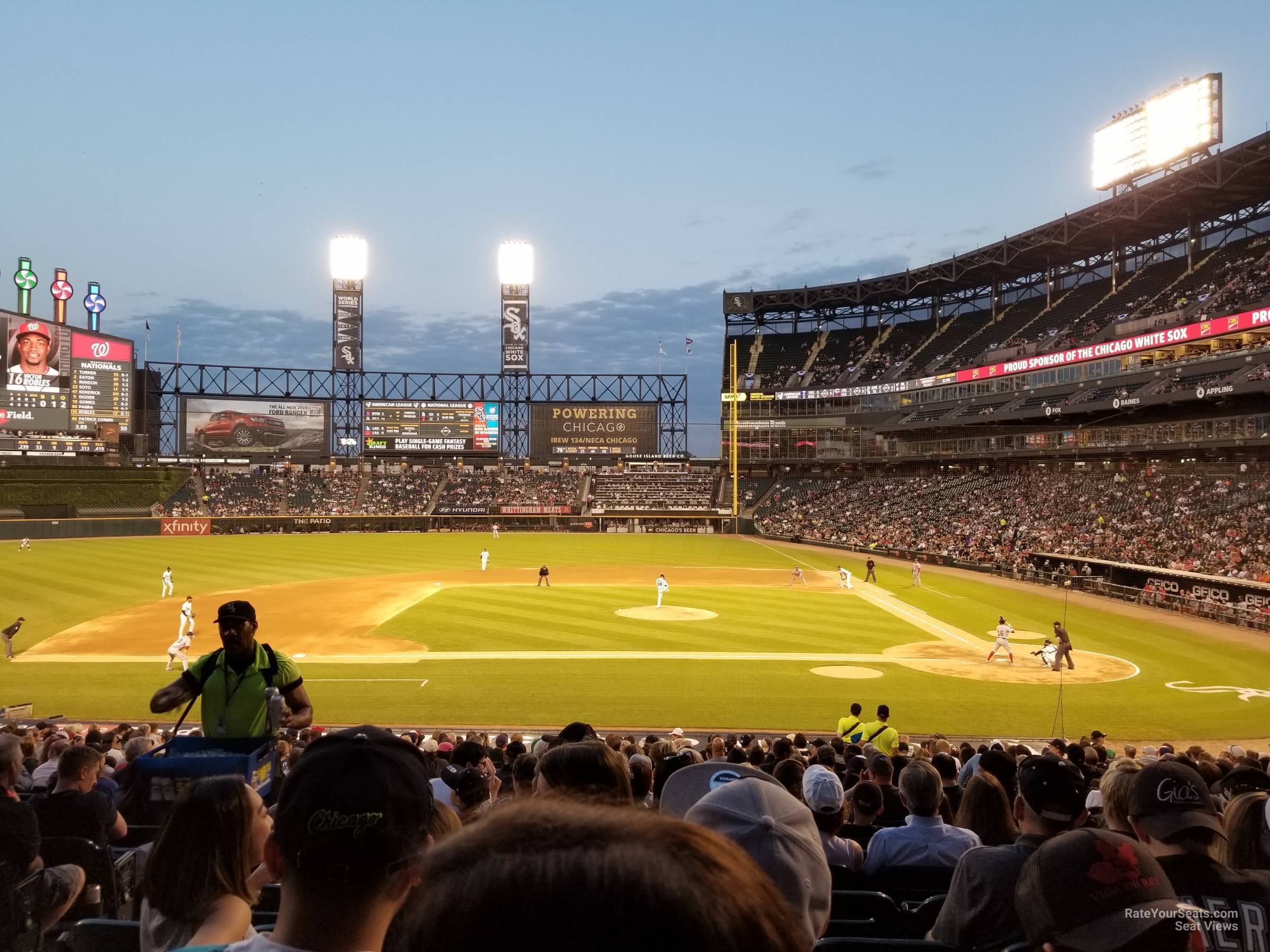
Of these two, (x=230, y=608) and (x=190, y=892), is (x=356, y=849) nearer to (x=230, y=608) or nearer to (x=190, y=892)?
(x=190, y=892)

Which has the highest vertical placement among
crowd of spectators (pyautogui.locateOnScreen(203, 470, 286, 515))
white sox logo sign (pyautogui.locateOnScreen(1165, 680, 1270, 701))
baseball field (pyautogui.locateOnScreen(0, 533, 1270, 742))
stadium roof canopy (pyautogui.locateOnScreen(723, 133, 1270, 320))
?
stadium roof canopy (pyautogui.locateOnScreen(723, 133, 1270, 320))

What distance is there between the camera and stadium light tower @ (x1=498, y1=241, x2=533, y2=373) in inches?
3573

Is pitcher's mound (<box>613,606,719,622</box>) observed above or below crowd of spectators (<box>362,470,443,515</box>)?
below

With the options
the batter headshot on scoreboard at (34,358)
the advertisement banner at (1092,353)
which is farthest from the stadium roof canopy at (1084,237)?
the batter headshot on scoreboard at (34,358)

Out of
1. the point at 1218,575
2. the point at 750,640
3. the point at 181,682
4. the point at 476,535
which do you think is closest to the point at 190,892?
the point at 181,682

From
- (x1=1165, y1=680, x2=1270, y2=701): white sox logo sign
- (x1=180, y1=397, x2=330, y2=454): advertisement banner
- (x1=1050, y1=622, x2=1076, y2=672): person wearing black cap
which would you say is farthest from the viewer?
(x1=180, y1=397, x2=330, y2=454): advertisement banner

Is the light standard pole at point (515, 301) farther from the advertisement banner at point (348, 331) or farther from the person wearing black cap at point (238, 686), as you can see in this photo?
the person wearing black cap at point (238, 686)

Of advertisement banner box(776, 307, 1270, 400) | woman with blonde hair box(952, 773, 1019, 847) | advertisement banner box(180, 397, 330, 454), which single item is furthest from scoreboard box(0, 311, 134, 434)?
woman with blonde hair box(952, 773, 1019, 847)

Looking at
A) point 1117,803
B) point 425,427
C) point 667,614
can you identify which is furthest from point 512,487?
point 1117,803

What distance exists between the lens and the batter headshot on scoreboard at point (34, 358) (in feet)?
207

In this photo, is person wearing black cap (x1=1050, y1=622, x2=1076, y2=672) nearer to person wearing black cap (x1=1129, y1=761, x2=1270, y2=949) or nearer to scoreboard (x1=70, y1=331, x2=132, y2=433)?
person wearing black cap (x1=1129, y1=761, x2=1270, y2=949)

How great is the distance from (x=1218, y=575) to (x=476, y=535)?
59001mm

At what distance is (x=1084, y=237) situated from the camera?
220 ft

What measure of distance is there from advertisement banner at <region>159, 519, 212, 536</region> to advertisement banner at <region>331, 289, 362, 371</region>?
81.0ft
